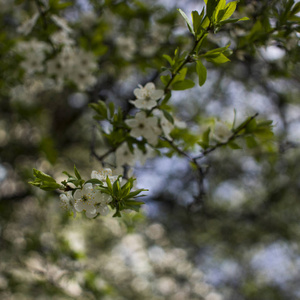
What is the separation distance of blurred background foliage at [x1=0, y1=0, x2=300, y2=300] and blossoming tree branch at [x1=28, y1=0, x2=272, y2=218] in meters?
0.09

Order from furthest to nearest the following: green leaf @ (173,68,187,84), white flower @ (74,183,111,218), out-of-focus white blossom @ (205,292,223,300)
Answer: out-of-focus white blossom @ (205,292,223,300)
green leaf @ (173,68,187,84)
white flower @ (74,183,111,218)

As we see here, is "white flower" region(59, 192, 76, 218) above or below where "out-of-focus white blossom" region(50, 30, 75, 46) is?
below

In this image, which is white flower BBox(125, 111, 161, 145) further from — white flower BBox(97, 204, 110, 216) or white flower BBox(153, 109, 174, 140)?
white flower BBox(97, 204, 110, 216)

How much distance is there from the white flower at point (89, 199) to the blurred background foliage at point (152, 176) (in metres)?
0.60

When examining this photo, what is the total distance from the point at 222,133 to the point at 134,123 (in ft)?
1.34

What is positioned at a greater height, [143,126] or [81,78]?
[81,78]

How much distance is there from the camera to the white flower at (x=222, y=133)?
4.17 feet

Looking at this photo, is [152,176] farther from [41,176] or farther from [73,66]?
[41,176]

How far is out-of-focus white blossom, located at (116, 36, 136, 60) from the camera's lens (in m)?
2.50

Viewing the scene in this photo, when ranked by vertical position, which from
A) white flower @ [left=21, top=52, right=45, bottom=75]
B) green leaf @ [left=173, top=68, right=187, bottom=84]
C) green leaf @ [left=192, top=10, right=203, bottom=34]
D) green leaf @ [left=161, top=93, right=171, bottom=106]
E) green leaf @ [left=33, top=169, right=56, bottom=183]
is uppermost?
white flower @ [left=21, top=52, right=45, bottom=75]

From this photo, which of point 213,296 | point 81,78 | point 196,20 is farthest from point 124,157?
point 213,296

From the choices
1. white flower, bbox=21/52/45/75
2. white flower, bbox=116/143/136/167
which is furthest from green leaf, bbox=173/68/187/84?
white flower, bbox=21/52/45/75

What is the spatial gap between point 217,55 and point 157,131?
0.37 meters

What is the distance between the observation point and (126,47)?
252cm
